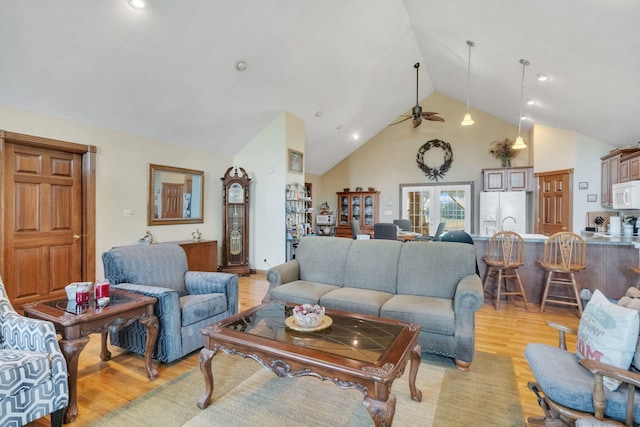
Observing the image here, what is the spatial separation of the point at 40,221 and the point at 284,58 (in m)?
3.68

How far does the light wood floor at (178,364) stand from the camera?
6.65 feet

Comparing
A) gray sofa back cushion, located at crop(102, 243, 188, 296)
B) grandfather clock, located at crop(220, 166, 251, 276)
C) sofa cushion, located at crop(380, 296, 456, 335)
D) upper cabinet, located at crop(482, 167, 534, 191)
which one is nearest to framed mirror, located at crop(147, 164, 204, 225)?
grandfather clock, located at crop(220, 166, 251, 276)

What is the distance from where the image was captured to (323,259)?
3.57 metres

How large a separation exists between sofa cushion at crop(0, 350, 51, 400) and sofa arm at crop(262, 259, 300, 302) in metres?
1.74

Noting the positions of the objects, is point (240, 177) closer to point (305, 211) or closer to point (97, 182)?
point (305, 211)

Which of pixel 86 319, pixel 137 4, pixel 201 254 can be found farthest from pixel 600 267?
pixel 137 4

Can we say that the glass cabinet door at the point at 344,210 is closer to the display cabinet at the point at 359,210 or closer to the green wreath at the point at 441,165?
the display cabinet at the point at 359,210

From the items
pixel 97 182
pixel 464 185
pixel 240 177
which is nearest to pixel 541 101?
pixel 464 185

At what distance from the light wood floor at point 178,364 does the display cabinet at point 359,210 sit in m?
4.97

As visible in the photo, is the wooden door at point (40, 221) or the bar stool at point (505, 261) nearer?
the wooden door at point (40, 221)

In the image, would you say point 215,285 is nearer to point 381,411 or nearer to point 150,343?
point 150,343

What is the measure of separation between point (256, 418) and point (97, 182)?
3.77 m

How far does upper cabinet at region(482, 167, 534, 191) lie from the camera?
21.9 ft

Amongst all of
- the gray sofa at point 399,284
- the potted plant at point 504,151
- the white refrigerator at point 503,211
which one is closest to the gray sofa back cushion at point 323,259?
the gray sofa at point 399,284
